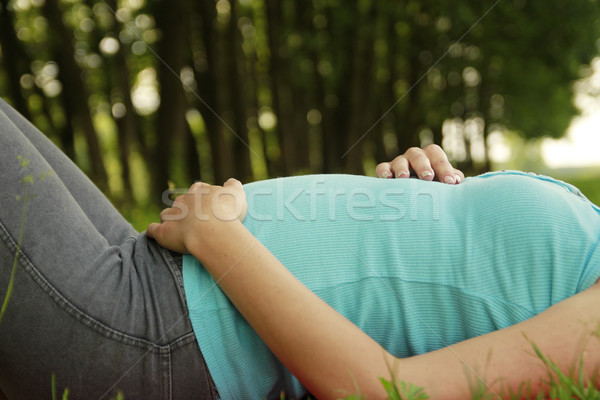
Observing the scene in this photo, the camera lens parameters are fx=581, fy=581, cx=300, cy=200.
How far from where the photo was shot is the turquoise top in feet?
4.75

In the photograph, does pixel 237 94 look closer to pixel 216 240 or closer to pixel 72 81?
pixel 72 81

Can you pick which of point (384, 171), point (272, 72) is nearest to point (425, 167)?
point (384, 171)

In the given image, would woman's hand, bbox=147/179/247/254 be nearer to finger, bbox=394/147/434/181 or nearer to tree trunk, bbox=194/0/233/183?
finger, bbox=394/147/434/181

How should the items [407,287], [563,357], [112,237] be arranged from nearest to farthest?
[563,357]
[407,287]
[112,237]

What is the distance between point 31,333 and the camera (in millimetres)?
1360

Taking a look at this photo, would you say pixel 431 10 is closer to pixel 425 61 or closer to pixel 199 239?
pixel 425 61

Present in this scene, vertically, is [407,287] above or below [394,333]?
above

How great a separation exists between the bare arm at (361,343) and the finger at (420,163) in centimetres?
65

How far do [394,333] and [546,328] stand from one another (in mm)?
367

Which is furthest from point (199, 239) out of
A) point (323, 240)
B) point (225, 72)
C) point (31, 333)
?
point (225, 72)

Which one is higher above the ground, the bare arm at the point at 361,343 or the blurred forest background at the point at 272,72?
the blurred forest background at the point at 272,72

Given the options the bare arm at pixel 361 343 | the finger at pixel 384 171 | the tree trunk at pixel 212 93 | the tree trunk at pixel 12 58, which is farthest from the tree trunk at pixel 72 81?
the bare arm at pixel 361 343

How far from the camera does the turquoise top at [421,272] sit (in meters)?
1.45

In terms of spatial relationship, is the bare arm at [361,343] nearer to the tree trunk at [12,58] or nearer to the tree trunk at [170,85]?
the tree trunk at [170,85]
